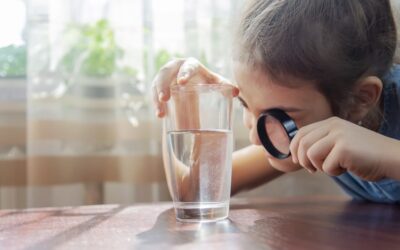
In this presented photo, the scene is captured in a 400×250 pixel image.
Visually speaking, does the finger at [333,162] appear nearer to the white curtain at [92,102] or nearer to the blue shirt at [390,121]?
the blue shirt at [390,121]

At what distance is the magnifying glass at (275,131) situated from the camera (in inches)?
25.3

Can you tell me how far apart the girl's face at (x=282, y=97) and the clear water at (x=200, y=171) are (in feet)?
0.40

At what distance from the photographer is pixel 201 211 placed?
55cm

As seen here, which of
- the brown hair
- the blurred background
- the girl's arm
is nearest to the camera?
the brown hair

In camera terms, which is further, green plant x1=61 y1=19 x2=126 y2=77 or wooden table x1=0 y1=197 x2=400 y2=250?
green plant x1=61 y1=19 x2=126 y2=77

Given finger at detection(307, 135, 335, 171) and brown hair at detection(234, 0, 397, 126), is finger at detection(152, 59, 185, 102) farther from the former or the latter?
finger at detection(307, 135, 335, 171)

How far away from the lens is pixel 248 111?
2.39ft

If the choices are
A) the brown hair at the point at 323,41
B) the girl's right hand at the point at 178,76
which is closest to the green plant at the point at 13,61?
the girl's right hand at the point at 178,76

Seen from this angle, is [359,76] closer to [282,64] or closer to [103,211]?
[282,64]

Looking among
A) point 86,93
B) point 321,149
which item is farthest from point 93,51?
point 321,149

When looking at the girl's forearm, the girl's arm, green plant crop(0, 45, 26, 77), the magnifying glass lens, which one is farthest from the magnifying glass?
green plant crop(0, 45, 26, 77)

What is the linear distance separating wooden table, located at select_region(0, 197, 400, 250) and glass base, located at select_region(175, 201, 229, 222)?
0.05 feet

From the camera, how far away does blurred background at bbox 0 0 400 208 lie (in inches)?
41.5

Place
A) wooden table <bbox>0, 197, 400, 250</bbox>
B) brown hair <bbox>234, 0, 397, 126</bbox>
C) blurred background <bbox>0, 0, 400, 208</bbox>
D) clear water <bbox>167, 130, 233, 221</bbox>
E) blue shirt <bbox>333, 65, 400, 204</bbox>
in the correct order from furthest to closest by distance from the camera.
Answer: blurred background <bbox>0, 0, 400, 208</bbox> → blue shirt <bbox>333, 65, 400, 204</bbox> → brown hair <bbox>234, 0, 397, 126</bbox> → clear water <bbox>167, 130, 233, 221</bbox> → wooden table <bbox>0, 197, 400, 250</bbox>
